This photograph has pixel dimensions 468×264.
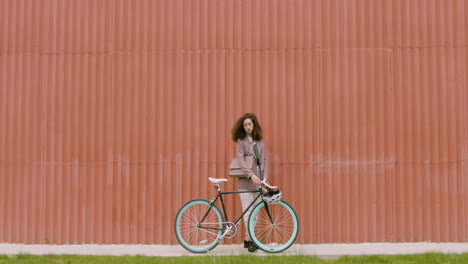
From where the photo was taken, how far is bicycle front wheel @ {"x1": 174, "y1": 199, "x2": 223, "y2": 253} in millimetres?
6855

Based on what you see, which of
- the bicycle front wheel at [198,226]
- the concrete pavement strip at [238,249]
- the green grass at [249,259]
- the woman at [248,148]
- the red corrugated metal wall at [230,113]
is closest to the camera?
the green grass at [249,259]

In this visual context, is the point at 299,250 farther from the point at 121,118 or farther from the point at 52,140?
the point at 52,140

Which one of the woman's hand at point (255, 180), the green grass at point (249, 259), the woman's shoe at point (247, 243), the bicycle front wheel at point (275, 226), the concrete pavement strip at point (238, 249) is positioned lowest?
the concrete pavement strip at point (238, 249)

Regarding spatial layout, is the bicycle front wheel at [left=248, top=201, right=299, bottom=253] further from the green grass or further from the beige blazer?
the green grass

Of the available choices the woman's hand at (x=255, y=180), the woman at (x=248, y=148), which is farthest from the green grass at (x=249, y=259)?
the woman's hand at (x=255, y=180)

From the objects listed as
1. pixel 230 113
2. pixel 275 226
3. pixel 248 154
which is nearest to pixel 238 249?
pixel 275 226

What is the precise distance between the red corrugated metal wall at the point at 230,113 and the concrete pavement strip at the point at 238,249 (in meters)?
0.19

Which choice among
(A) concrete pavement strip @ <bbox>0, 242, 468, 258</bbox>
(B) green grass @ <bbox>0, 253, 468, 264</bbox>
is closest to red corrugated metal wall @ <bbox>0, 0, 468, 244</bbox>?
(A) concrete pavement strip @ <bbox>0, 242, 468, 258</bbox>

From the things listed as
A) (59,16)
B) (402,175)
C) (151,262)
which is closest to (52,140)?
(59,16)

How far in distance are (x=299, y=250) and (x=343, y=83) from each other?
2.33 metres

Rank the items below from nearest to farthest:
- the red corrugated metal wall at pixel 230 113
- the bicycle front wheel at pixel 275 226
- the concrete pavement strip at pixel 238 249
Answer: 1. the concrete pavement strip at pixel 238 249
2. the bicycle front wheel at pixel 275 226
3. the red corrugated metal wall at pixel 230 113

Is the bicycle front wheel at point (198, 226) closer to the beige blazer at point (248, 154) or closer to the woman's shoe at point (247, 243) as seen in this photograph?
the woman's shoe at point (247, 243)

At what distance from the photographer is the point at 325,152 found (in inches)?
291

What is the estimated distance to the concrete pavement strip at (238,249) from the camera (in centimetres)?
670
